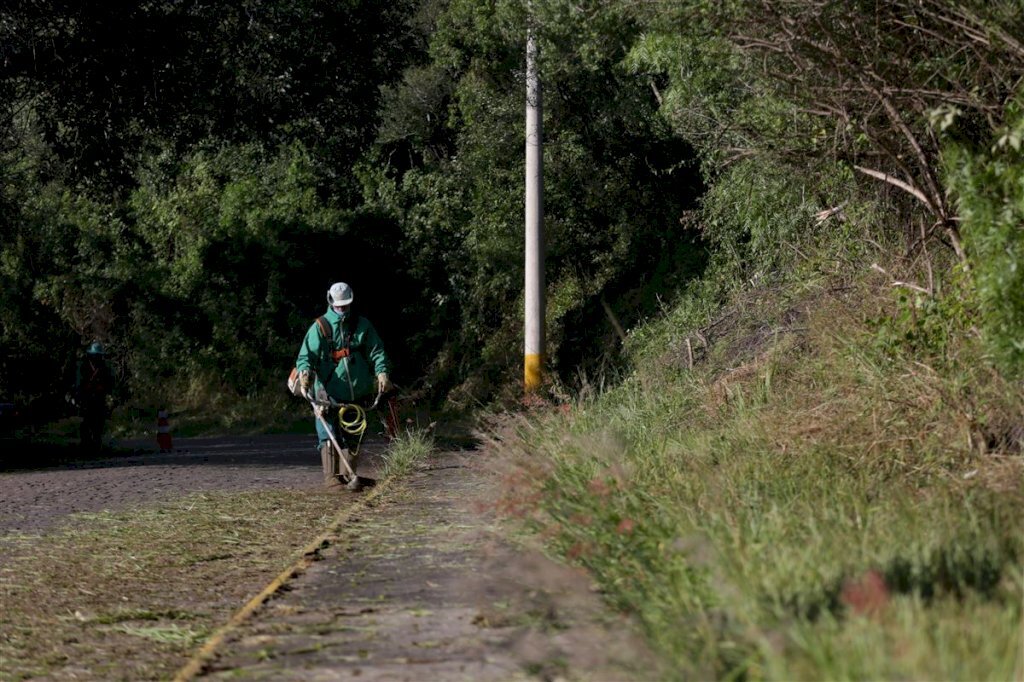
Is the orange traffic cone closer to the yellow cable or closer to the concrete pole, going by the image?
the concrete pole

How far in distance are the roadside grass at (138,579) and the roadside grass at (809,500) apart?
5.68 feet

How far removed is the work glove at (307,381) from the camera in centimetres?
1429

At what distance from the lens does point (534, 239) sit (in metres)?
23.4

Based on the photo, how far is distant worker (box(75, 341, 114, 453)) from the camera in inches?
875

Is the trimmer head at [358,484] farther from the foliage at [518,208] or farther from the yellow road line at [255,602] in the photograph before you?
the foliage at [518,208]

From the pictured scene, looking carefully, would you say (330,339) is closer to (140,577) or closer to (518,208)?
(140,577)

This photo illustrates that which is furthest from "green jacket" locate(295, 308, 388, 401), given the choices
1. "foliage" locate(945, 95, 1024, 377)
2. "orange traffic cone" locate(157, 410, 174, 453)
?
"orange traffic cone" locate(157, 410, 174, 453)

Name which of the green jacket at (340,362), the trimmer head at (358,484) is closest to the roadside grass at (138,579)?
the trimmer head at (358,484)

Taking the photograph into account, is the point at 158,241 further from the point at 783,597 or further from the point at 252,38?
the point at 783,597

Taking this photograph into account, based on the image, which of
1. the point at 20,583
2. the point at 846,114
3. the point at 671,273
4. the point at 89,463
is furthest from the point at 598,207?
the point at 20,583

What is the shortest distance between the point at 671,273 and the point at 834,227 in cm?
1403

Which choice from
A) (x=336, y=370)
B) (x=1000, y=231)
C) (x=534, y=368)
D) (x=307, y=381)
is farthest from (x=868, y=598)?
(x=534, y=368)

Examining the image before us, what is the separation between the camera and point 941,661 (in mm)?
4598

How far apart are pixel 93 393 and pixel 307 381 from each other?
885 cm
